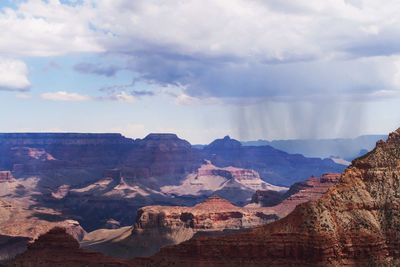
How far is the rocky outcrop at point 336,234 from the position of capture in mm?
98562

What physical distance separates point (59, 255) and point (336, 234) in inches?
1973

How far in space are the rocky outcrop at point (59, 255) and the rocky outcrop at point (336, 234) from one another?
9.92 metres

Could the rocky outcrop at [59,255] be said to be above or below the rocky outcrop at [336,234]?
below

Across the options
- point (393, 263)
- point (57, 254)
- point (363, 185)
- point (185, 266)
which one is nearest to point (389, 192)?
point (363, 185)

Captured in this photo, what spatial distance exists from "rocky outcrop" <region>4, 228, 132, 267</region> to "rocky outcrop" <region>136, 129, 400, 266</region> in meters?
9.92

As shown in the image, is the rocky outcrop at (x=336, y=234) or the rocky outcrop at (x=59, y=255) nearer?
the rocky outcrop at (x=336, y=234)

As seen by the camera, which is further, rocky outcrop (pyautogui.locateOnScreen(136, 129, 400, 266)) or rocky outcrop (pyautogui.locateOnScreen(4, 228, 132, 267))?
rocky outcrop (pyautogui.locateOnScreen(4, 228, 132, 267))

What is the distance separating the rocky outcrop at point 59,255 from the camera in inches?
4584

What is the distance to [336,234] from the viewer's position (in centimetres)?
9931

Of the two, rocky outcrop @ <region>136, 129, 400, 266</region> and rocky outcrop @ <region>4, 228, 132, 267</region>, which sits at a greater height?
rocky outcrop @ <region>136, 129, 400, 266</region>

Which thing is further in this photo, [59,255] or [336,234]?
[59,255]

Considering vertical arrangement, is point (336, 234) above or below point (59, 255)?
above

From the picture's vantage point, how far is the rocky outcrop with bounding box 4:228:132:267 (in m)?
116

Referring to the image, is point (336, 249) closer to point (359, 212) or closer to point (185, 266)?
point (359, 212)
